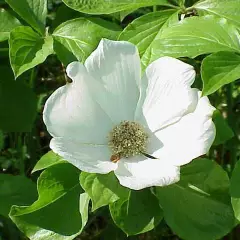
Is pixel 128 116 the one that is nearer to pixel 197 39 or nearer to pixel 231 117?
pixel 197 39

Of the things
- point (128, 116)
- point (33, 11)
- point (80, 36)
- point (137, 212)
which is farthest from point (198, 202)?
point (33, 11)

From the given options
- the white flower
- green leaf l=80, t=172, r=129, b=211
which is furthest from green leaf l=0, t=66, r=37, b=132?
green leaf l=80, t=172, r=129, b=211

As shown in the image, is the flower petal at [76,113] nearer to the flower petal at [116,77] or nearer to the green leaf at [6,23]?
the flower petal at [116,77]

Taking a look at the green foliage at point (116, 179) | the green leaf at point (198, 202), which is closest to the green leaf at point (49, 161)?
the green foliage at point (116, 179)

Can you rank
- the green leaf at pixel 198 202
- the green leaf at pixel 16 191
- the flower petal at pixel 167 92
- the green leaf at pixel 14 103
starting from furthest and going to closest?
the green leaf at pixel 14 103
the green leaf at pixel 16 191
the green leaf at pixel 198 202
the flower petal at pixel 167 92

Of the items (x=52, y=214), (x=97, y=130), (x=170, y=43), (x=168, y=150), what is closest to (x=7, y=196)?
(x=52, y=214)

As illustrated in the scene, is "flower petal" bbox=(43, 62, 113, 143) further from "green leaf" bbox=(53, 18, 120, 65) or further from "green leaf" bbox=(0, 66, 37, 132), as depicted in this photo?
"green leaf" bbox=(0, 66, 37, 132)
